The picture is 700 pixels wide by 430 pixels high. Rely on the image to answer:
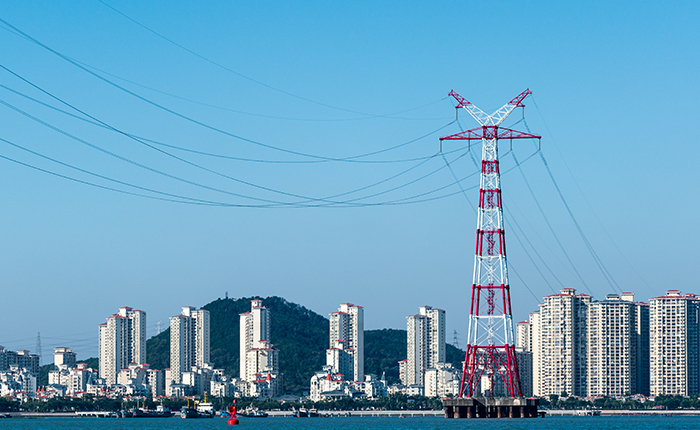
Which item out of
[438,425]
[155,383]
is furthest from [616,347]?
[155,383]

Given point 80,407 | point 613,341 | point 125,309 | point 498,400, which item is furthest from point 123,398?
point 498,400

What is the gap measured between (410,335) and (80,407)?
53.4 m

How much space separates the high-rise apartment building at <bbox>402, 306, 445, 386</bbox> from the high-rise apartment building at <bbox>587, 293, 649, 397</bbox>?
34.9 m

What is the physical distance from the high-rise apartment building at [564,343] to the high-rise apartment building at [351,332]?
46.2 metres

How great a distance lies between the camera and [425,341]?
173750mm

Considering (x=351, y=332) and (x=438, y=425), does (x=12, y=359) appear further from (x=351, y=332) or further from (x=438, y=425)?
(x=438, y=425)

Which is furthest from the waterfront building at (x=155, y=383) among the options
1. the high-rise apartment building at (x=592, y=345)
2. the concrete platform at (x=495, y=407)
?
the concrete platform at (x=495, y=407)

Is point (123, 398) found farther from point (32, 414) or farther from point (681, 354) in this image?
point (681, 354)

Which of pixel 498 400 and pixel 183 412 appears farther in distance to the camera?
pixel 183 412

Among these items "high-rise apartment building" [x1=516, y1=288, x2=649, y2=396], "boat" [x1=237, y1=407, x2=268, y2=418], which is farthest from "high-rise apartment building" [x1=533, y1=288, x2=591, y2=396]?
"boat" [x1=237, y1=407, x2=268, y2=418]

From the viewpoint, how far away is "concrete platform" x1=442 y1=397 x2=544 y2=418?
6725cm

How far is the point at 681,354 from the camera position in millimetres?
137625

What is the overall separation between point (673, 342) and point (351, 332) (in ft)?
A: 214

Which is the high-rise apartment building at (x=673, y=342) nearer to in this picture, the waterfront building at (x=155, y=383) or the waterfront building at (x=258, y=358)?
the waterfront building at (x=258, y=358)
